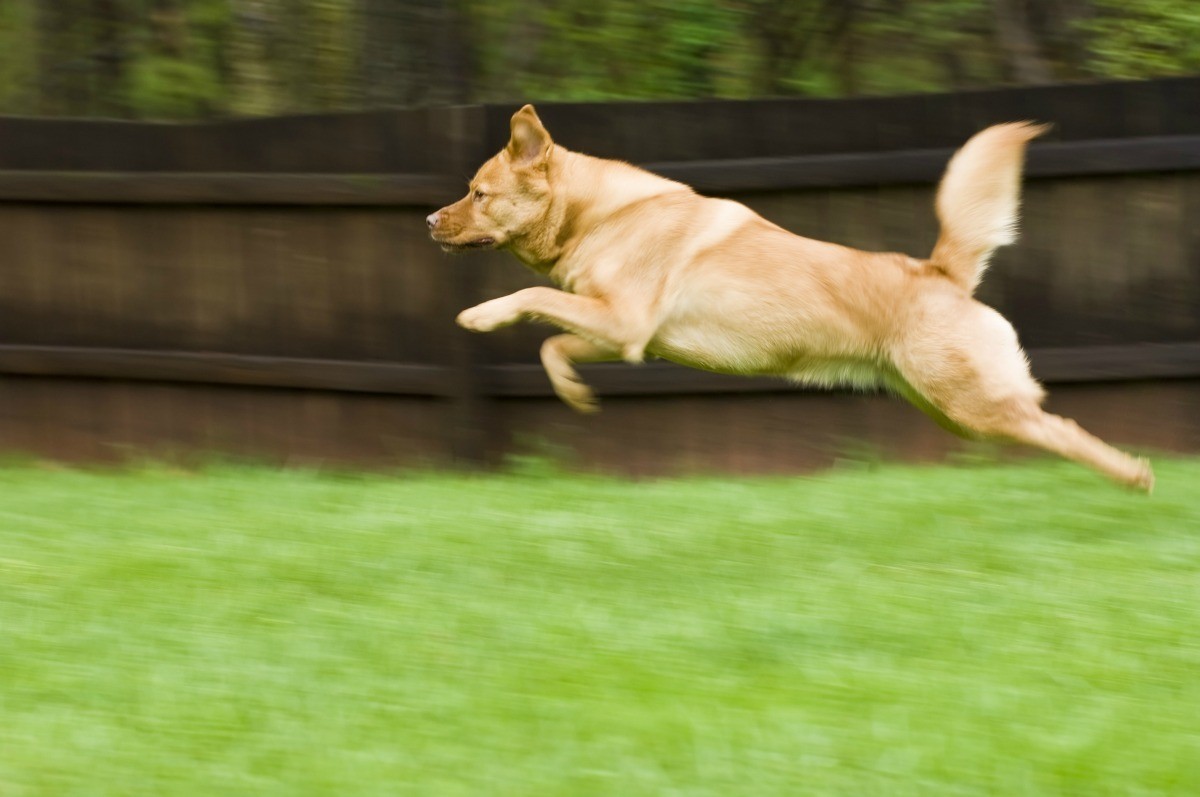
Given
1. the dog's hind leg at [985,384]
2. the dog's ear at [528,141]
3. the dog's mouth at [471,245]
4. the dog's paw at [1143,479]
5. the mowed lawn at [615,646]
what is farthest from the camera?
the dog's mouth at [471,245]

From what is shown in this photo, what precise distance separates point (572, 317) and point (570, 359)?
286 millimetres

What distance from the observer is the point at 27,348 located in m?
9.25

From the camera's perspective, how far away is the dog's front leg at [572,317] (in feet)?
19.6

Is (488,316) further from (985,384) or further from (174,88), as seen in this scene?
(174,88)

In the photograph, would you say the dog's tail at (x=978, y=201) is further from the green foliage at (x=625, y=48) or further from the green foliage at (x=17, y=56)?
the green foliage at (x=17, y=56)

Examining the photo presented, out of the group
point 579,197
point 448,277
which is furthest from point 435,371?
point 579,197

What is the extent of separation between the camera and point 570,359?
632 centimetres

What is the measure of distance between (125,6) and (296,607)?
254 inches

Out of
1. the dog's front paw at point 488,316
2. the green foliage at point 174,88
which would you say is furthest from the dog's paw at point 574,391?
the green foliage at point 174,88

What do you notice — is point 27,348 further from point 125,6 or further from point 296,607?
point 296,607

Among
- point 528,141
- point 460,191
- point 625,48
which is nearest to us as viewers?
point 528,141

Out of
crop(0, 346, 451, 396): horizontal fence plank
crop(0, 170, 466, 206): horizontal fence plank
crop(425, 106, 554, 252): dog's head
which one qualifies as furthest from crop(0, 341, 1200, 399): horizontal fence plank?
crop(425, 106, 554, 252): dog's head

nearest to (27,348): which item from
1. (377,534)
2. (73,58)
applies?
(73,58)

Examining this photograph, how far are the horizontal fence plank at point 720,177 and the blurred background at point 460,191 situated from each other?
0.6 inches
